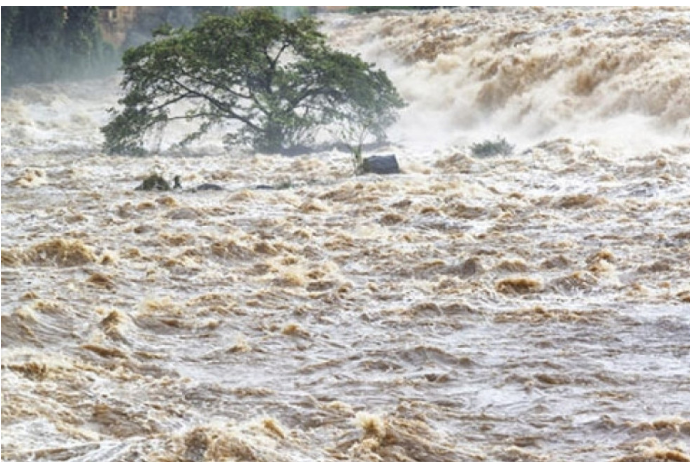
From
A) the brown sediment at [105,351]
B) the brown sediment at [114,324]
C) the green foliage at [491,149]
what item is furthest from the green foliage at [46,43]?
the brown sediment at [105,351]

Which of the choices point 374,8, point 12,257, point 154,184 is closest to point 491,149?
point 154,184

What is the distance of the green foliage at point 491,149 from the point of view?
15164 mm

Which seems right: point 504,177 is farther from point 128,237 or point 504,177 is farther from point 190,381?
point 190,381

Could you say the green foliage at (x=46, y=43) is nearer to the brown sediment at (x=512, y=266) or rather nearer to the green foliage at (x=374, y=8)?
the green foliage at (x=374, y=8)

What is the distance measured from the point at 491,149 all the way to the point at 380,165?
1802mm

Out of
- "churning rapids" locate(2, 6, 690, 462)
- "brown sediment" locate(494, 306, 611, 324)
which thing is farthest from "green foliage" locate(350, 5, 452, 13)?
"brown sediment" locate(494, 306, 611, 324)

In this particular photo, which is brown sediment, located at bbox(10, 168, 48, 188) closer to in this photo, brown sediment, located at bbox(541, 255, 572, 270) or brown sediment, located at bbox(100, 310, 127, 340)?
brown sediment, located at bbox(100, 310, 127, 340)

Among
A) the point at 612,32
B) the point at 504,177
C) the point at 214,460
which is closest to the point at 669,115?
the point at 504,177

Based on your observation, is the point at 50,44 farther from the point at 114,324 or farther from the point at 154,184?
the point at 114,324

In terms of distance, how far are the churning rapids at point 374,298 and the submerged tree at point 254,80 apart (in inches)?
44.7

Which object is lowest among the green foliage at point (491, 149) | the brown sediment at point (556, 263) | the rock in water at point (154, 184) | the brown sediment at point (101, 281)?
the green foliage at point (491, 149)

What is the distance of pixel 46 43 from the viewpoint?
28.8m

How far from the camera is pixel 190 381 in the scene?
6.73 meters

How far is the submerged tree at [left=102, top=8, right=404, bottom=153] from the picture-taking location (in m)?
17.7
